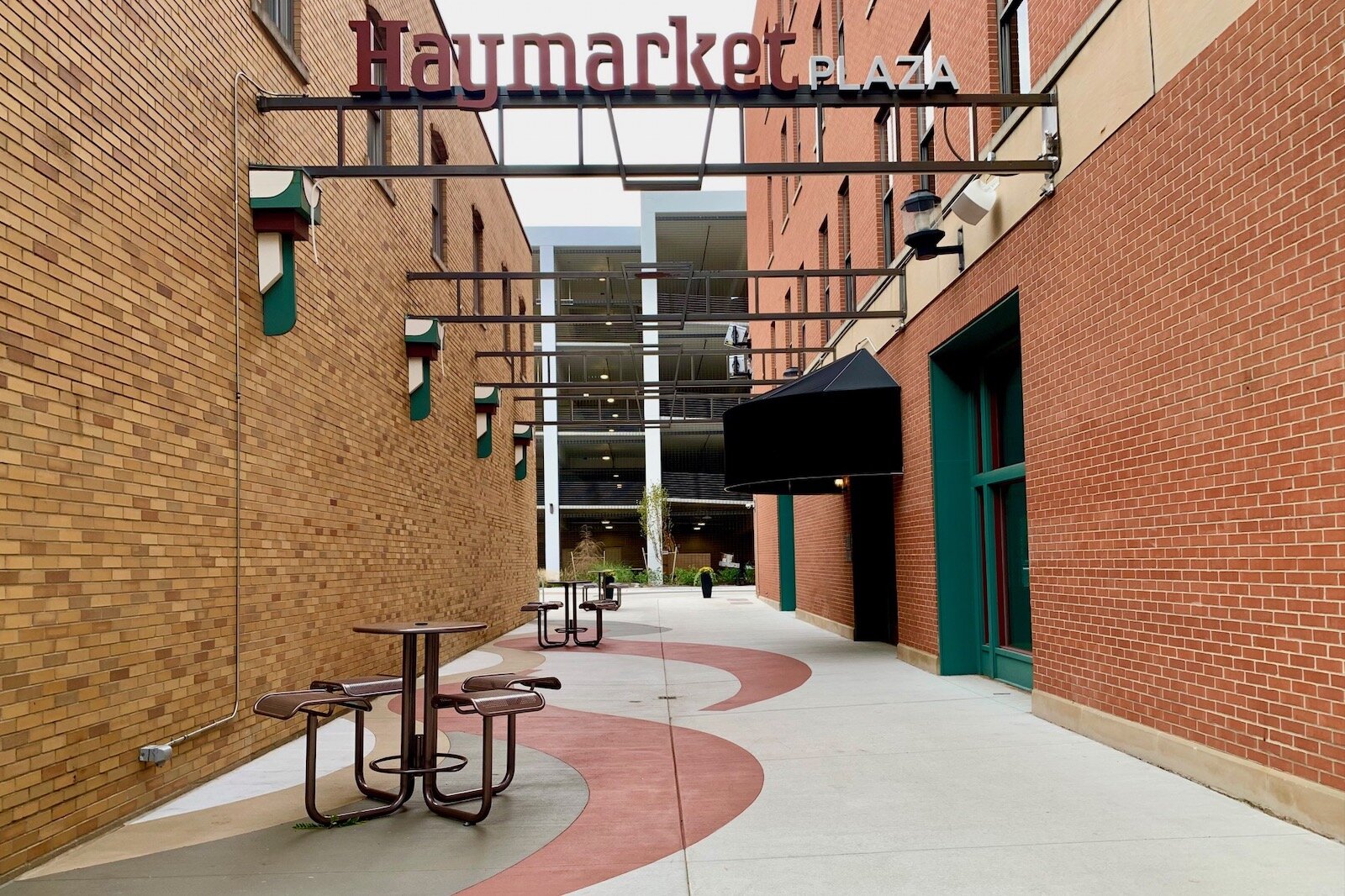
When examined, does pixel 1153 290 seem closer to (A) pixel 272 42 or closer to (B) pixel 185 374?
(B) pixel 185 374

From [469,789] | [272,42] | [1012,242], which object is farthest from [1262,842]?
[272,42]

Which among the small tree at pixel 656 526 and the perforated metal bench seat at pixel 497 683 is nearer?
the perforated metal bench seat at pixel 497 683

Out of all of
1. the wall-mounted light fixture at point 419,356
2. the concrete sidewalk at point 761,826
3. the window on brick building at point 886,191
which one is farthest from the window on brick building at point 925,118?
the wall-mounted light fixture at point 419,356

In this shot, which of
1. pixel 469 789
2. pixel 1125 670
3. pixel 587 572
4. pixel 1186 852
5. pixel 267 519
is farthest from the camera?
pixel 587 572

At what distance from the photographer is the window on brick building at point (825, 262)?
18703 mm

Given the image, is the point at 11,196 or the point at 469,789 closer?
the point at 11,196

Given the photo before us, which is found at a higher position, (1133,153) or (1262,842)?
(1133,153)

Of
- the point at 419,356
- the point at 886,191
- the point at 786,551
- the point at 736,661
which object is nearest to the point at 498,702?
the point at 419,356

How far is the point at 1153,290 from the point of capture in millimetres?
6695

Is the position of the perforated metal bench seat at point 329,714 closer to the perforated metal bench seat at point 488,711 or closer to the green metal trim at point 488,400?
the perforated metal bench seat at point 488,711

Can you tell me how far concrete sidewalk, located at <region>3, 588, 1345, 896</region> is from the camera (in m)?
4.70

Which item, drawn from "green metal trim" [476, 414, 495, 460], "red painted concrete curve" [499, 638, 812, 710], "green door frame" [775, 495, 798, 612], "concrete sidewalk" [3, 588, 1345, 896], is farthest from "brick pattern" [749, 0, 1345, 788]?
"green door frame" [775, 495, 798, 612]

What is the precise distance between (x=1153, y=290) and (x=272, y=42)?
7114 mm

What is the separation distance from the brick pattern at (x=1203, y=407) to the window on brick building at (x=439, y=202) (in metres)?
9.47
